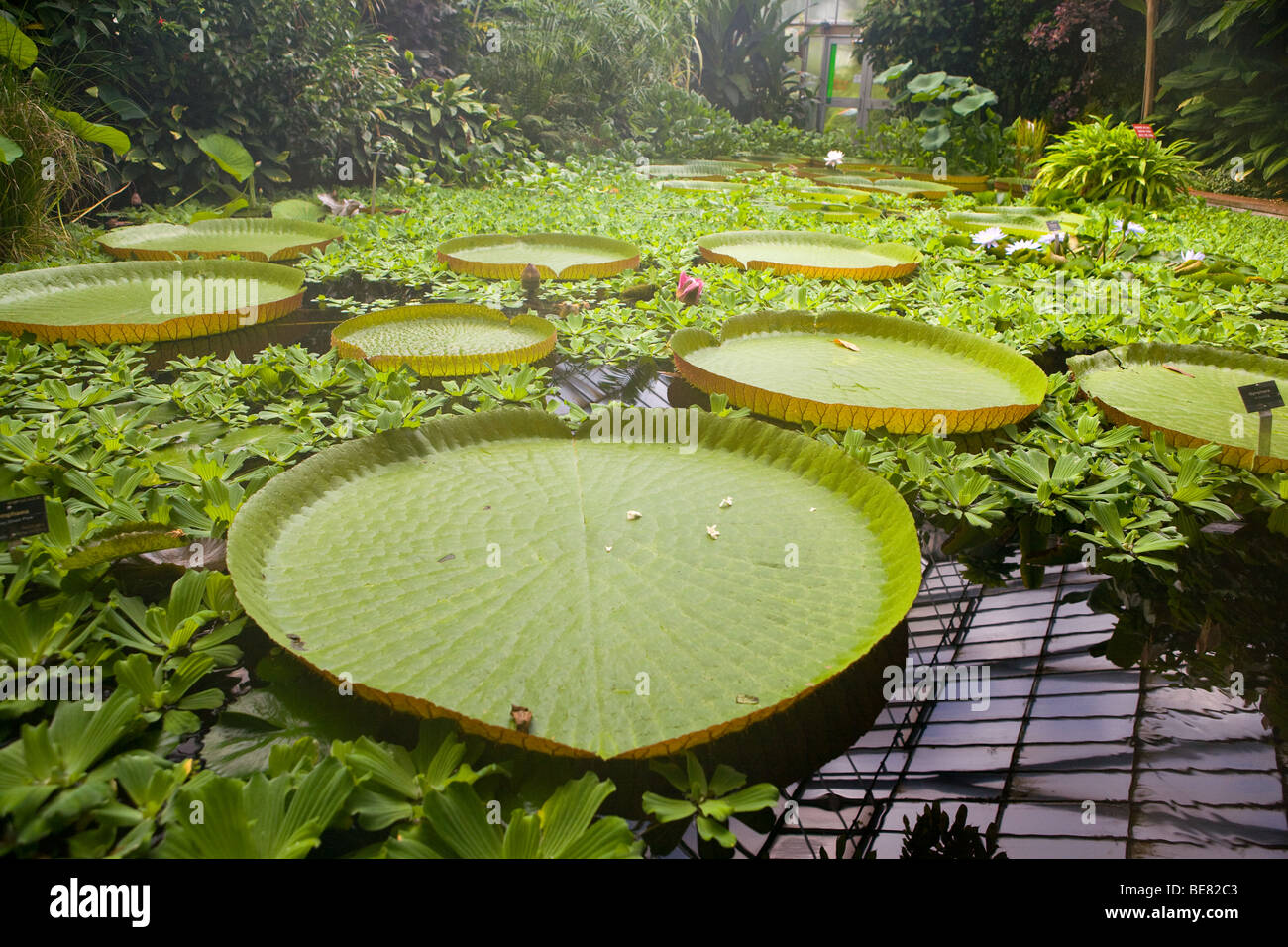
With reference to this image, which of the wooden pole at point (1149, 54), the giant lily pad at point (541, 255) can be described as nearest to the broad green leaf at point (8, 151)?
the giant lily pad at point (541, 255)

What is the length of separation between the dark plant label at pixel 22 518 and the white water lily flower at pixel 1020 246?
3602mm

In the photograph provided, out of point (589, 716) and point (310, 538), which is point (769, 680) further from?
point (310, 538)

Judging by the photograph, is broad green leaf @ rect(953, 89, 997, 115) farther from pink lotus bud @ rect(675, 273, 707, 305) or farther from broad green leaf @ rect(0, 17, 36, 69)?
broad green leaf @ rect(0, 17, 36, 69)

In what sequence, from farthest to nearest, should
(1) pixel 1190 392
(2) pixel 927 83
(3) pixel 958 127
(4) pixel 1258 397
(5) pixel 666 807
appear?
1. (2) pixel 927 83
2. (3) pixel 958 127
3. (1) pixel 1190 392
4. (4) pixel 1258 397
5. (5) pixel 666 807

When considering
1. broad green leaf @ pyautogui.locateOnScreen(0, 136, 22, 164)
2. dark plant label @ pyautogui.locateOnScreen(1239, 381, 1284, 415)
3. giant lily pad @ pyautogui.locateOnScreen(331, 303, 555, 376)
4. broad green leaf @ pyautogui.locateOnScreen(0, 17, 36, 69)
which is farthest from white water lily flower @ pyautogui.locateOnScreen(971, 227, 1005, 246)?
broad green leaf @ pyautogui.locateOnScreen(0, 17, 36, 69)

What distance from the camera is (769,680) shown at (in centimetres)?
79

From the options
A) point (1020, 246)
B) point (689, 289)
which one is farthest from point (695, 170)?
point (689, 289)

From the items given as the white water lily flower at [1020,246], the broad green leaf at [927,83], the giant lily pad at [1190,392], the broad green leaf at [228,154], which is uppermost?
the broad green leaf at [927,83]

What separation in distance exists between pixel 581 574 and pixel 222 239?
304 cm

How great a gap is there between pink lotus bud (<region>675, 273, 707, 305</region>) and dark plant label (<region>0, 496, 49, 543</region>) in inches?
72.0

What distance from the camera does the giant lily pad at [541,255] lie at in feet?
9.01

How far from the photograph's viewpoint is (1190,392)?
175 cm

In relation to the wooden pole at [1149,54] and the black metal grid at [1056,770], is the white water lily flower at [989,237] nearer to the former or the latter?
the black metal grid at [1056,770]

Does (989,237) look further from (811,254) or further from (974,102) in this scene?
(974,102)
